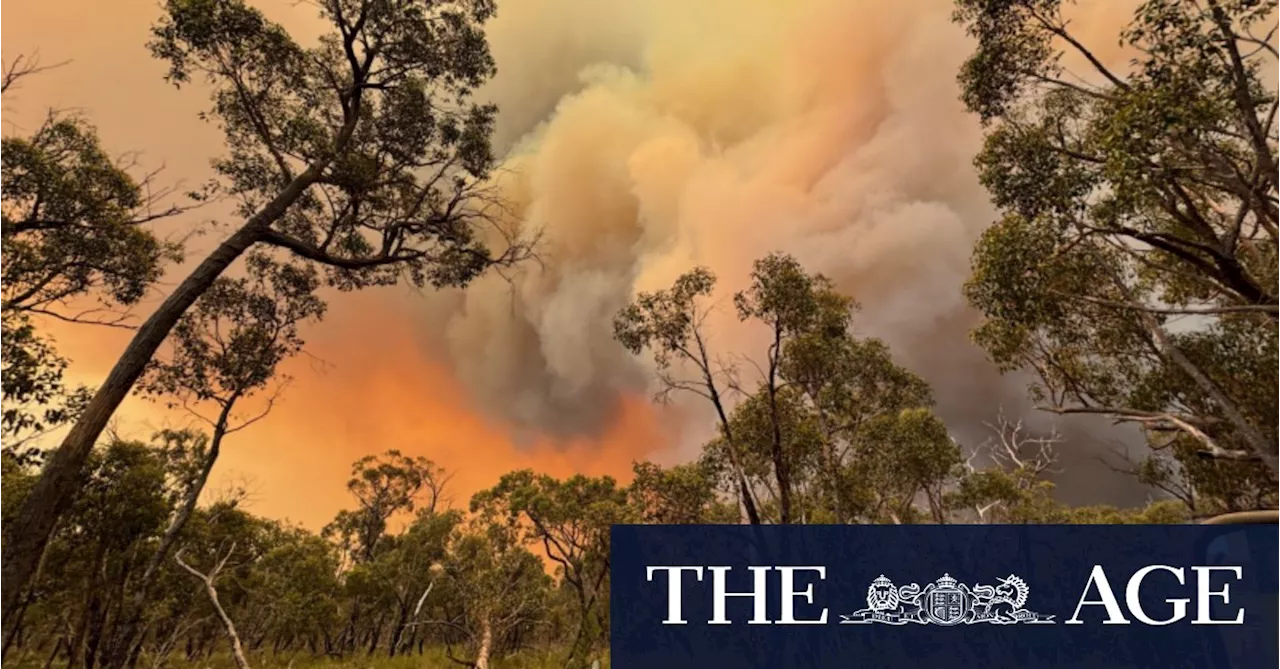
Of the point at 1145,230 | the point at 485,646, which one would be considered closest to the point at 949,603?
the point at 1145,230

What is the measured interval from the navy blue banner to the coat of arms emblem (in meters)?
0.04

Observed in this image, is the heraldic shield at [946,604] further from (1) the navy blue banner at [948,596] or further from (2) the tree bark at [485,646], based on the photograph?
(2) the tree bark at [485,646]

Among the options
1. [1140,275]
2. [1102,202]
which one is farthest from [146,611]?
[1140,275]

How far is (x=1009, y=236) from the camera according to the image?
936 centimetres

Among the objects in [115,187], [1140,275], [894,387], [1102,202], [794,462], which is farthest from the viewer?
[894,387]

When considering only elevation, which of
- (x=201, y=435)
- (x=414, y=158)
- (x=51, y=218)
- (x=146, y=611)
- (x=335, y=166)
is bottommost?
(x=146, y=611)

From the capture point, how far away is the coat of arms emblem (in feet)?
37.9

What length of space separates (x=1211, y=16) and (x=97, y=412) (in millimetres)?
14709

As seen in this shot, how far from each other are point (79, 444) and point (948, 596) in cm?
1448

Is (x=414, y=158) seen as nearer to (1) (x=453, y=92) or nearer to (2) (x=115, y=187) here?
(1) (x=453, y=92)

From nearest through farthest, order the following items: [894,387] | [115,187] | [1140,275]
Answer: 1. [115,187]
2. [1140,275]
3. [894,387]

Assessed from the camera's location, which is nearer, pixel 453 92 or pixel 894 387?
pixel 453 92

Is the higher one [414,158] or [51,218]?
[414,158]

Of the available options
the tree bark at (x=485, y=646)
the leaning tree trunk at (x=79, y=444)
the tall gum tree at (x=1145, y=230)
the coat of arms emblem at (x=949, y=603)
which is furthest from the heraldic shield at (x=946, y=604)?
the leaning tree trunk at (x=79, y=444)
